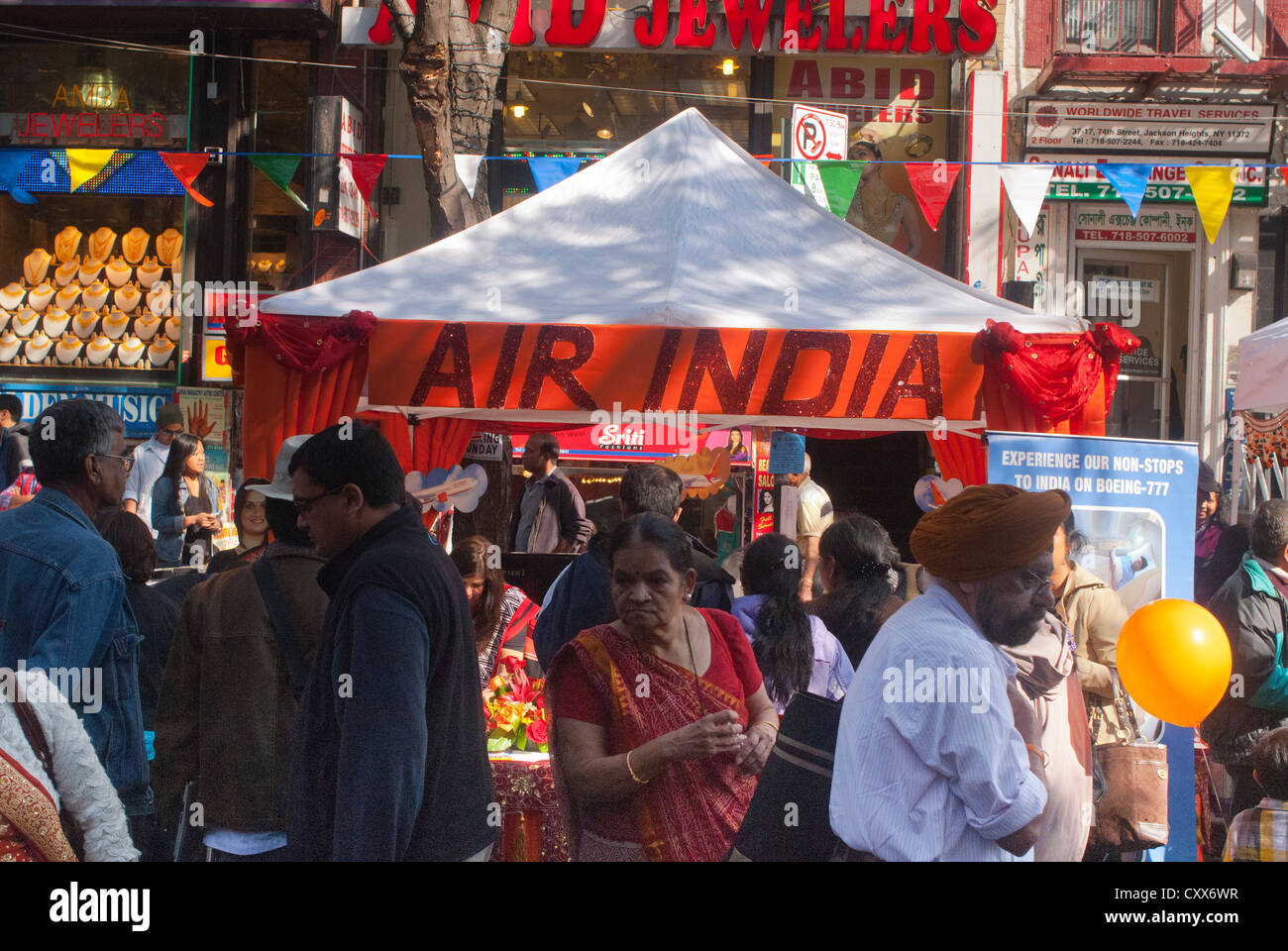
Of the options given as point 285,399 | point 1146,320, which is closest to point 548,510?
point 285,399

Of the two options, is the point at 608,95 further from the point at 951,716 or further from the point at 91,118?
the point at 951,716

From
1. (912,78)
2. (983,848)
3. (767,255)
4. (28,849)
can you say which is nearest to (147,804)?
(28,849)

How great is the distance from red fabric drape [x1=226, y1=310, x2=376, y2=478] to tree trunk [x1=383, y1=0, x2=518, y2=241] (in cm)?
246

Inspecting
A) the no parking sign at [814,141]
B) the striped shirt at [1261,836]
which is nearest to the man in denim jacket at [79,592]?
the striped shirt at [1261,836]

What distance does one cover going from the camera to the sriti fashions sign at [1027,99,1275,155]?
11664mm

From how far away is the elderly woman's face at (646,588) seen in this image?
3324mm

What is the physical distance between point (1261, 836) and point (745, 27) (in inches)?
396

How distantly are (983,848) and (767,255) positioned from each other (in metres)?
3.37

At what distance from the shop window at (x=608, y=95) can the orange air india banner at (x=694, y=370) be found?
7.99 metres

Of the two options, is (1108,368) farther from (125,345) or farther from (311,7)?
(125,345)

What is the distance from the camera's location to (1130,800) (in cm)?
398

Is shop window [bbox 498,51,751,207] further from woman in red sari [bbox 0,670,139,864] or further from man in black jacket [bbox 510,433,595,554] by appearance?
woman in red sari [bbox 0,670,139,864]

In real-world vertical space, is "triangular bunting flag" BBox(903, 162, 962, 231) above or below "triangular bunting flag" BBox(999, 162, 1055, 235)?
above

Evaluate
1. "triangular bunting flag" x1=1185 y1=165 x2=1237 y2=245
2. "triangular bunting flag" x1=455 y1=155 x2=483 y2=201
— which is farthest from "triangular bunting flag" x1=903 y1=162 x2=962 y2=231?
"triangular bunting flag" x1=455 y1=155 x2=483 y2=201
